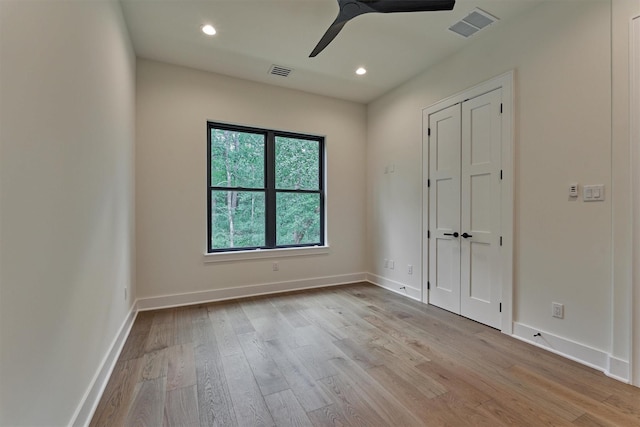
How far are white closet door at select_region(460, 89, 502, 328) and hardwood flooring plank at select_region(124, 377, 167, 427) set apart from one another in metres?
2.90

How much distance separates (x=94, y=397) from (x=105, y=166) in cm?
147

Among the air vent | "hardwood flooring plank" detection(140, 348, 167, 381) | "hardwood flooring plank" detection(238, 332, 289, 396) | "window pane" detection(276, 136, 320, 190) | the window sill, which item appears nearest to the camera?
"hardwood flooring plank" detection(238, 332, 289, 396)

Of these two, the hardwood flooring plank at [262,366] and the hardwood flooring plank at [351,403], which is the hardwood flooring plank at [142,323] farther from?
the hardwood flooring plank at [351,403]

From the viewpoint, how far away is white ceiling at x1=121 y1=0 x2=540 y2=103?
247 cm

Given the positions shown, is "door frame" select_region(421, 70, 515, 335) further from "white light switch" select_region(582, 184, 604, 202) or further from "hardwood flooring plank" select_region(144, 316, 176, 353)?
"hardwood flooring plank" select_region(144, 316, 176, 353)

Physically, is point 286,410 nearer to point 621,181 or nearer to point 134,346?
point 134,346

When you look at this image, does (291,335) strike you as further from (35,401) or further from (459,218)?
(459,218)

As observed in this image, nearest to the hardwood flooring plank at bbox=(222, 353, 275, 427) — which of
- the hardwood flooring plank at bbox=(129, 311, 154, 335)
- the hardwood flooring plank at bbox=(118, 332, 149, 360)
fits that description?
the hardwood flooring plank at bbox=(118, 332, 149, 360)

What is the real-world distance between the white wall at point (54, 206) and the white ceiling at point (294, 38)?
733mm

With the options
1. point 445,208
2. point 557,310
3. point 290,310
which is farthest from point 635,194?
point 290,310

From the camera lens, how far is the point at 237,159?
3.92m

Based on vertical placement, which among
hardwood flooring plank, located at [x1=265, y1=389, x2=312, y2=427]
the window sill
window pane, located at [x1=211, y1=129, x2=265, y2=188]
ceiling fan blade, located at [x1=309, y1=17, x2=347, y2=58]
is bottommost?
hardwood flooring plank, located at [x1=265, y1=389, x2=312, y2=427]

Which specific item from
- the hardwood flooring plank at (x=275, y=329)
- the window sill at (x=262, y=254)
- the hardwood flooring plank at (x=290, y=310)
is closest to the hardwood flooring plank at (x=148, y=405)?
the hardwood flooring plank at (x=275, y=329)

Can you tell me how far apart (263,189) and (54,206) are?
2.85 m
